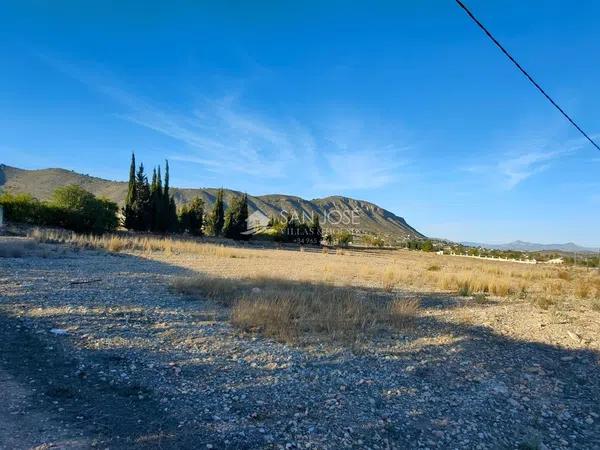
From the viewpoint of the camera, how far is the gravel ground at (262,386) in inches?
143

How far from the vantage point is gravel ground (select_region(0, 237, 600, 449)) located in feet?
11.9

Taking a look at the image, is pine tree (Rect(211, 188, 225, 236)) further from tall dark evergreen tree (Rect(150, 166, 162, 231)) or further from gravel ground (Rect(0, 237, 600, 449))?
gravel ground (Rect(0, 237, 600, 449))

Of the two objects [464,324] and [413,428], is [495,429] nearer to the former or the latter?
[413,428]

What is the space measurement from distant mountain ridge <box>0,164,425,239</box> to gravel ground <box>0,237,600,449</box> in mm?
76937

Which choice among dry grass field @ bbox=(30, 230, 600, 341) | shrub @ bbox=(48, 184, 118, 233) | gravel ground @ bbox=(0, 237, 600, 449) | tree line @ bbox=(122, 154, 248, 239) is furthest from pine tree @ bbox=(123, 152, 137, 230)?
gravel ground @ bbox=(0, 237, 600, 449)

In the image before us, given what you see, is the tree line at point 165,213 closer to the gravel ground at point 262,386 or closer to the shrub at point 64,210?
the shrub at point 64,210

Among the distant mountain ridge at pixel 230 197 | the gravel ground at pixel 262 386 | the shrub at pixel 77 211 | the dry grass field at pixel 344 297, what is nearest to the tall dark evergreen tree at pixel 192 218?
the shrub at pixel 77 211

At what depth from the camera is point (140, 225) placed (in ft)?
136

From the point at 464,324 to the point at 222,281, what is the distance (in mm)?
6761

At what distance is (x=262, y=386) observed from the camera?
4770 mm

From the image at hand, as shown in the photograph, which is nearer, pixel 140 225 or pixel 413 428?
pixel 413 428

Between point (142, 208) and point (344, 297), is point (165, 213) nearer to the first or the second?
point (142, 208)

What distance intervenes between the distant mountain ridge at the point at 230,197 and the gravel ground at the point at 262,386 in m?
76.9

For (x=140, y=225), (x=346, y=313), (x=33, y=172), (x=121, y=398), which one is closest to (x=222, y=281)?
(x=346, y=313)
